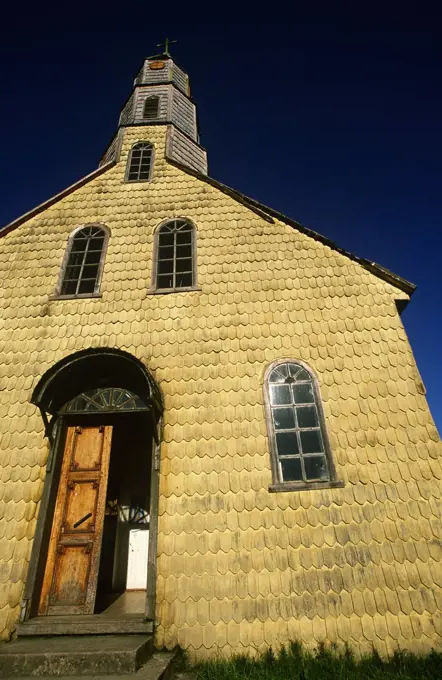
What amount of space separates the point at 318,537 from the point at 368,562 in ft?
2.36

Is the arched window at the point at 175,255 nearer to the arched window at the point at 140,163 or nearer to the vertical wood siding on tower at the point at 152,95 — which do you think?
the arched window at the point at 140,163

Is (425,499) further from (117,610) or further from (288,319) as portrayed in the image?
(117,610)

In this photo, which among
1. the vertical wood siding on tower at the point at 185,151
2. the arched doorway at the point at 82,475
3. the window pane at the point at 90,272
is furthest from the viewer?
the vertical wood siding on tower at the point at 185,151

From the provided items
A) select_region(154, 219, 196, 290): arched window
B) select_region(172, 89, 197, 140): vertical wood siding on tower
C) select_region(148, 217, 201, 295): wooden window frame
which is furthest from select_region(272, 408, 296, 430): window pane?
select_region(172, 89, 197, 140): vertical wood siding on tower

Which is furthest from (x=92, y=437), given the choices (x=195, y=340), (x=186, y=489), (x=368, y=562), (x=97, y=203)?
(x=97, y=203)

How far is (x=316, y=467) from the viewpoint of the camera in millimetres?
5891

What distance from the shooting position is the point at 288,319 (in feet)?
23.3

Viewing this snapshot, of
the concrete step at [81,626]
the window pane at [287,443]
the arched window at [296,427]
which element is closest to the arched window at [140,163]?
the arched window at [296,427]

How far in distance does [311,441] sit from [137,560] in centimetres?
517

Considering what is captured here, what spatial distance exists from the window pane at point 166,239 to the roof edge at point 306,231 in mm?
1826

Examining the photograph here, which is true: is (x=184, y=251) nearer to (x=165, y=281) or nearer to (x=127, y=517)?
(x=165, y=281)

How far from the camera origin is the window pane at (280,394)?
6414 mm

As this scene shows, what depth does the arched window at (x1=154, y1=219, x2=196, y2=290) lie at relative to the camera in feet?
26.4

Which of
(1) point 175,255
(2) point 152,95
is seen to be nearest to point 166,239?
(1) point 175,255
